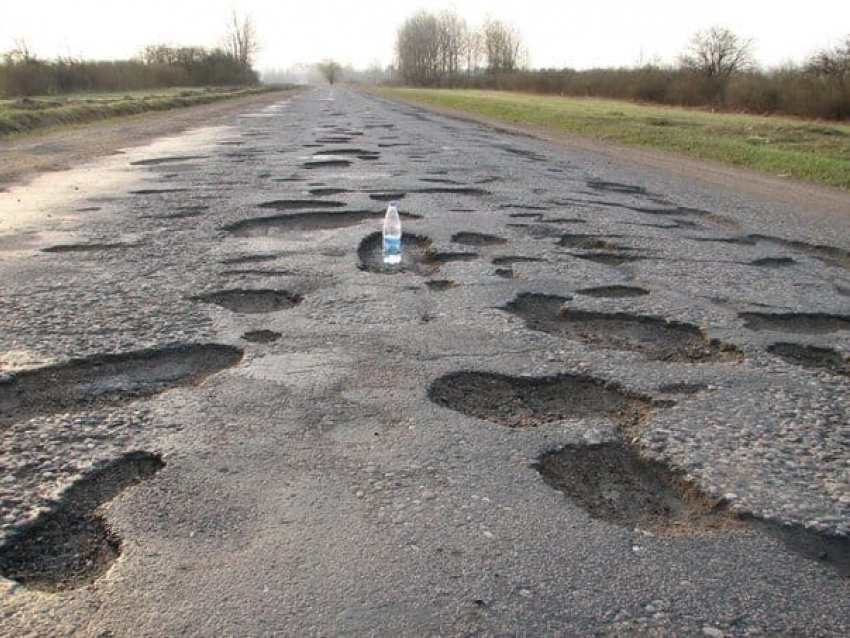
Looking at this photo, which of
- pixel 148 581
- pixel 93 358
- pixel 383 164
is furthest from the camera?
pixel 383 164

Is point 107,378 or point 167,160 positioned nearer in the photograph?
point 107,378

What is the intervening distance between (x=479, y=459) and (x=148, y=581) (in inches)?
42.1

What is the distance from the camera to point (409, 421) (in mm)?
2689

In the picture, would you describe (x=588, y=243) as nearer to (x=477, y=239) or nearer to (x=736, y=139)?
(x=477, y=239)

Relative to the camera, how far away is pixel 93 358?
3.21 m

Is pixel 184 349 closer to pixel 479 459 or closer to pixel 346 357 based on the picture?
pixel 346 357

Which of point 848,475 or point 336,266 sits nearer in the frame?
point 848,475

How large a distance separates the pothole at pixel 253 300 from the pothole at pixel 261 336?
339 millimetres

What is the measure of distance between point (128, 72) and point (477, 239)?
48.0 metres

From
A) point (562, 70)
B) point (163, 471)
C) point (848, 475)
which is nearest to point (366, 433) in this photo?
point (163, 471)

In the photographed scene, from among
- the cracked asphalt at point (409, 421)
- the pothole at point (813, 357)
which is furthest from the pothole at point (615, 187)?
the pothole at point (813, 357)

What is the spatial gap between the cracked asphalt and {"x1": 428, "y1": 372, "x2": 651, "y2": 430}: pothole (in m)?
0.03

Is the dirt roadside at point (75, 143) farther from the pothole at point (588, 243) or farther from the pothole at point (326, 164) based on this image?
the pothole at point (588, 243)

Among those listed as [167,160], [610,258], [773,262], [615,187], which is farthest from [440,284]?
[167,160]
